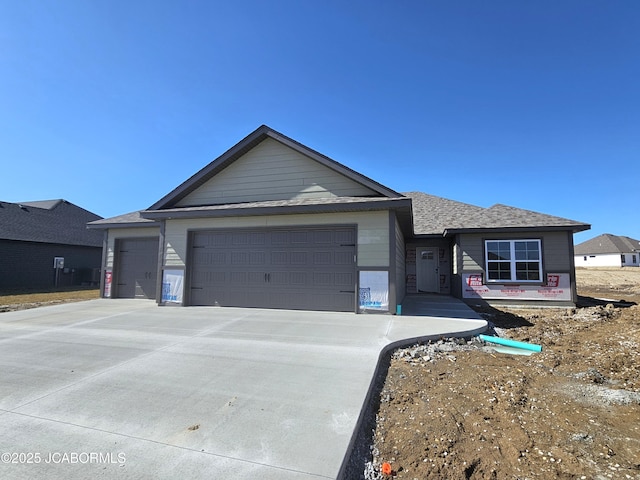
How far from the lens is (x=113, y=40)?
8.48m

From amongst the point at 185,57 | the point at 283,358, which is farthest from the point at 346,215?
the point at 185,57

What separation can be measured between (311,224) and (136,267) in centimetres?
814

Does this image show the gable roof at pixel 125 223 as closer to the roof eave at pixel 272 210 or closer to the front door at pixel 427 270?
the roof eave at pixel 272 210

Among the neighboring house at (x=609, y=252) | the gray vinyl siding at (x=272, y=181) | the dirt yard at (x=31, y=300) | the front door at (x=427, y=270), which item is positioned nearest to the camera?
the gray vinyl siding at (x=272, y=181)

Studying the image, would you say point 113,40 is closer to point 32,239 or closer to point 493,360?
point 493,360

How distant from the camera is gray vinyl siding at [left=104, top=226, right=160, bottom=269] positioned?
1221cm

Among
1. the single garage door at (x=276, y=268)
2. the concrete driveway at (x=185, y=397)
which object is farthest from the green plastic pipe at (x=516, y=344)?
the single garage door at (x=276, y=268)

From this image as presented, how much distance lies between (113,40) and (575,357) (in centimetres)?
1300

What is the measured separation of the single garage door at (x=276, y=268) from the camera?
27.8ft

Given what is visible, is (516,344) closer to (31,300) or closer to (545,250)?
(545,250)

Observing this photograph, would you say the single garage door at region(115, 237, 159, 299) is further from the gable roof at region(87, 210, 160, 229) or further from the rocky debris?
the rocky debris

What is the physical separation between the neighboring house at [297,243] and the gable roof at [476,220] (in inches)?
2.9

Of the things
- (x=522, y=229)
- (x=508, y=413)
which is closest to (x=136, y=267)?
(x=508, y=413)

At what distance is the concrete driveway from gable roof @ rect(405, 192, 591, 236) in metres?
6.92
